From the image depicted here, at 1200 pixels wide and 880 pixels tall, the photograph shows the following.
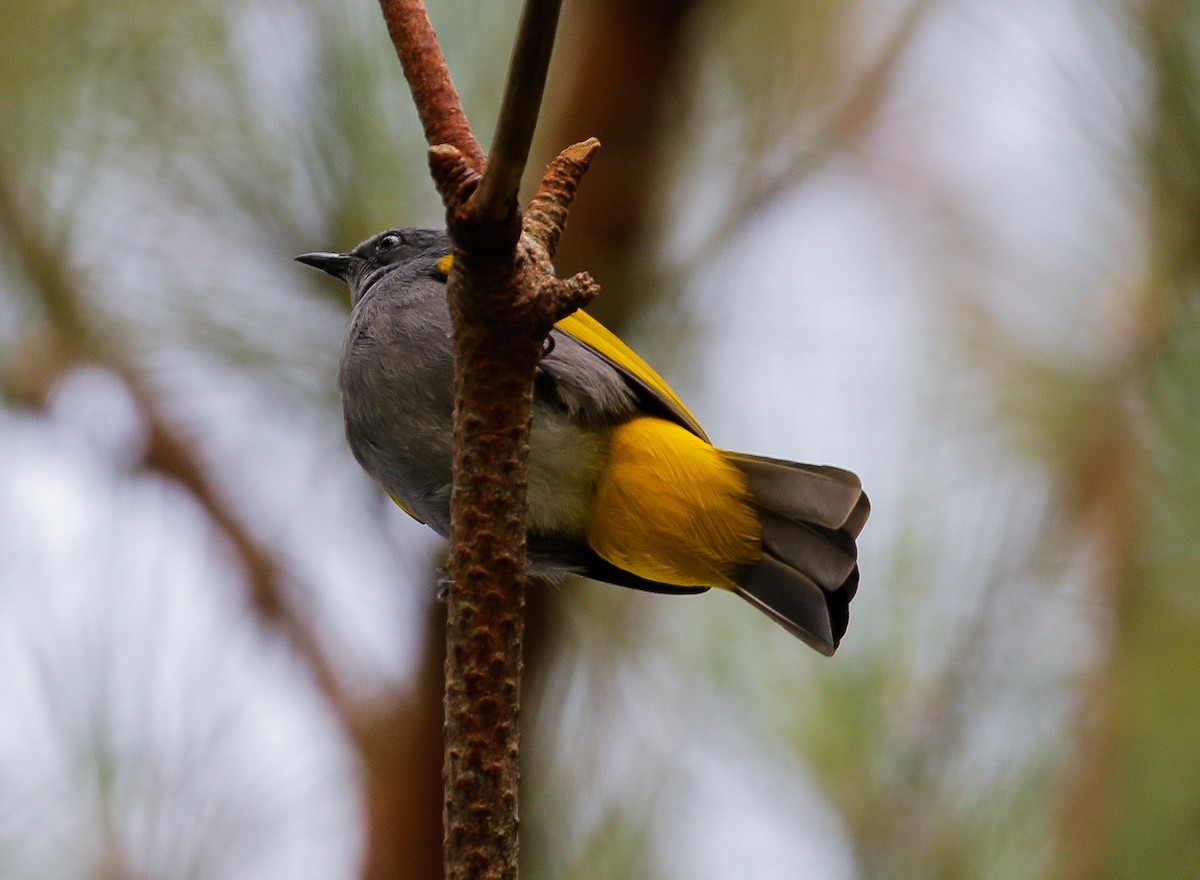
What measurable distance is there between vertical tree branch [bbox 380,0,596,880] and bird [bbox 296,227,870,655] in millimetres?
935

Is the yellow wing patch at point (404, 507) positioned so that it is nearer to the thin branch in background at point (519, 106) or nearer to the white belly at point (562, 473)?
the white belly at point (562, 473)

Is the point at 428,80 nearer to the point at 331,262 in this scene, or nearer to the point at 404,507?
the point at 331,262

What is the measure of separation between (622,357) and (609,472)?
260 mm

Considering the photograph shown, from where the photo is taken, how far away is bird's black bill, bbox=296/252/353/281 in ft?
8.18

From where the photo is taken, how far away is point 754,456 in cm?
259

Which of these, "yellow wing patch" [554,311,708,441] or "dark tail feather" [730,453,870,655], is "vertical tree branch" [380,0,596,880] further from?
"dark tail feather" [730,453,870,655]

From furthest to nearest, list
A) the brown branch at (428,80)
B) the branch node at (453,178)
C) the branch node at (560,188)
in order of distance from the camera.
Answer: the branch node at (560,188)
the brown branch at (428,80)
the branch node at (453,178)

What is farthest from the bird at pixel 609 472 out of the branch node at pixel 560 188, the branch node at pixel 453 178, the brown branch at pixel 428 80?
the branch node at pixel 453 178

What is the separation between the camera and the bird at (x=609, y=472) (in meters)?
2.42

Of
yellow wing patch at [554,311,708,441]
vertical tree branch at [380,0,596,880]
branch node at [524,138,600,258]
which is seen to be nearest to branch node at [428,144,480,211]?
vertical tree branch at [380,0,596,880]

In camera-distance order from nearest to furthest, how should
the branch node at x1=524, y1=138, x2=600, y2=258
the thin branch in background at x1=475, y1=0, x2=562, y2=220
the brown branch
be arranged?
1. the thin branch in background at x1=475, y1=0, x2=562, y2=220
2. the brown branch
3. the branch node at x1=524, y1=138, x2=600, y2=258

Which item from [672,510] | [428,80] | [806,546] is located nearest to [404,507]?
[672,510]

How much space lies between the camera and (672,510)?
253 centimetres

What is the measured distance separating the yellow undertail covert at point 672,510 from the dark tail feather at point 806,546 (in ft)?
0.11
